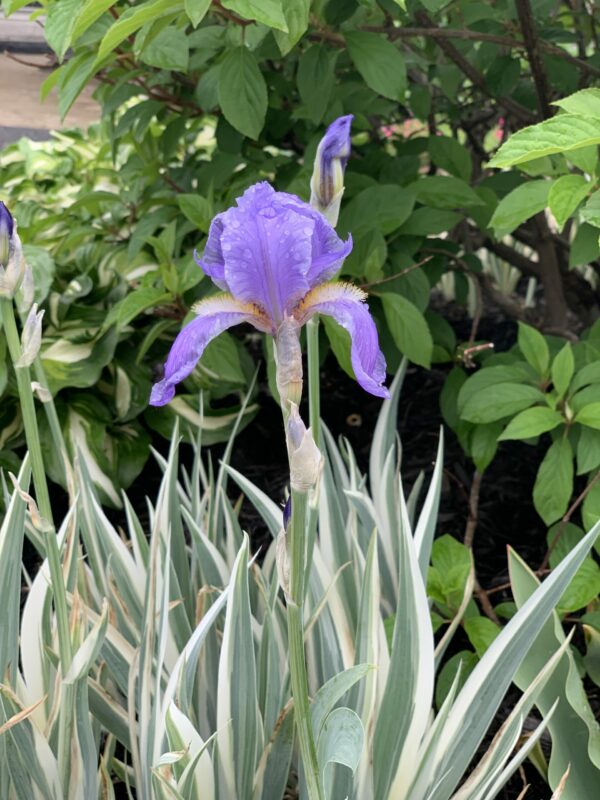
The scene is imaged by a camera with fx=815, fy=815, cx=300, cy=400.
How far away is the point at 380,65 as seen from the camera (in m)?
1.17

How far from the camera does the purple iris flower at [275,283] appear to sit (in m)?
0.53

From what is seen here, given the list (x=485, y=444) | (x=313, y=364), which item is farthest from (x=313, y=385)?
(x=485, y=444)

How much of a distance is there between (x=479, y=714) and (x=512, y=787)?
353 mm

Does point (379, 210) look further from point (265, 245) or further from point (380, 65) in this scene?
point (265, 245)

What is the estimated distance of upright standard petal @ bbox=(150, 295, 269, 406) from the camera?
0.53 m

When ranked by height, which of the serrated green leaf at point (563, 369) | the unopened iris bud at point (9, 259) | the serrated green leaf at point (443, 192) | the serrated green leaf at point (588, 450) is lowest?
the serrated green leaf at point (588, 450)

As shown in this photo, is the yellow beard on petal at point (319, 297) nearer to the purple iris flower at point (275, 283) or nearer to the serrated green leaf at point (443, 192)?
the purple iris flower at point (275, 283)

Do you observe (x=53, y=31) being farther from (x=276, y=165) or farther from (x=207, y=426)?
(x=207, y=426)

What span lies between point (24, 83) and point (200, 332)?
167 cm

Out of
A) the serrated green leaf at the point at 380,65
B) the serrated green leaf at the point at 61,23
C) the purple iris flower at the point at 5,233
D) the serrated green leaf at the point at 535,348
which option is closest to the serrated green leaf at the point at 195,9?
the serrated green leaf at the point at 61,23

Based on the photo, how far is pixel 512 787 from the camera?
1.13 meters

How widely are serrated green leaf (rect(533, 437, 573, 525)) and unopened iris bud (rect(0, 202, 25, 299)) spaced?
84 cm

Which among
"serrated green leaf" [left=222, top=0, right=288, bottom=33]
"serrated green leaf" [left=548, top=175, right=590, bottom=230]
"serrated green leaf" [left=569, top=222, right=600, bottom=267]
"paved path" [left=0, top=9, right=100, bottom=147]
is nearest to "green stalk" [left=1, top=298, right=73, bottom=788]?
"serrated green leaf" [left=222, top=0, right=288, bottom=33]

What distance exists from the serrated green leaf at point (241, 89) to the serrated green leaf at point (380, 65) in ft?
0.49
